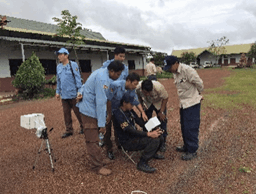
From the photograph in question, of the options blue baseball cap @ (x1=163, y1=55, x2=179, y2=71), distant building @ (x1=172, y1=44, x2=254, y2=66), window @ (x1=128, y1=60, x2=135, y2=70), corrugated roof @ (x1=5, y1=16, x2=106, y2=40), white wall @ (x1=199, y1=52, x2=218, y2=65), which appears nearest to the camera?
blue baseball cap @ (x1=163, y1=55, x2=179, y2=71)

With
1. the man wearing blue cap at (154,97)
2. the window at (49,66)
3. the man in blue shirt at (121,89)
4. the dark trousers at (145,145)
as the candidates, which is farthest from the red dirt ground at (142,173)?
the window at (49,66)

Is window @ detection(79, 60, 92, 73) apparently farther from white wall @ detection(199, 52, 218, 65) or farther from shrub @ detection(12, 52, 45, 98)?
white wall @ detection(199, 52, 218, 65)

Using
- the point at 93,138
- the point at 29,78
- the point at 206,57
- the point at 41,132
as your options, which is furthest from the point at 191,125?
the point at 206,57

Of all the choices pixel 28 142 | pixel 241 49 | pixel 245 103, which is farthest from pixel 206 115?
pixel 241 49

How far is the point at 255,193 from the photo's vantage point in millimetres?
2695

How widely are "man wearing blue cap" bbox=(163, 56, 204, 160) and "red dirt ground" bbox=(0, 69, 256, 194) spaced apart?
0.37 meters

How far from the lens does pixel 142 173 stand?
3.35m

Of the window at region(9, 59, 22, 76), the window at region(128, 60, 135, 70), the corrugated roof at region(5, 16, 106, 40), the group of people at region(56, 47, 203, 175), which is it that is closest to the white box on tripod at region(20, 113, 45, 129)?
the group of people at region(56, 47, 203, 175)

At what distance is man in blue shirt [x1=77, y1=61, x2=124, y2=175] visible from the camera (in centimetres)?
299

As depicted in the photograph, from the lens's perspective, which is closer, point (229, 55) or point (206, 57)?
point (229, 55)

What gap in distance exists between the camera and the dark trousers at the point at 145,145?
132 inches

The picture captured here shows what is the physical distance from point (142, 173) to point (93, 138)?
994 millimetres

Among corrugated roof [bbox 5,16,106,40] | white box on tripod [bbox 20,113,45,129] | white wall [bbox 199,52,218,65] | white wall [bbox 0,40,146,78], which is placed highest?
corrugated roof [bbox 5,16,106,40]

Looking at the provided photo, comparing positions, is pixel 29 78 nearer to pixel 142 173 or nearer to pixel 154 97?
pixel 154 97
